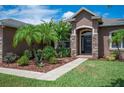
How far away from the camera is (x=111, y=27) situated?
17.5 metres

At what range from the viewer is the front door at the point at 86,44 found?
20328mm

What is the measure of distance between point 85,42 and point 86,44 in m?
0.25

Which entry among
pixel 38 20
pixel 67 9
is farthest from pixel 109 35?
pixel 38 20

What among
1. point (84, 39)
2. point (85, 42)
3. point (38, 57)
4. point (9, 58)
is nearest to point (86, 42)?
point (85, 42)

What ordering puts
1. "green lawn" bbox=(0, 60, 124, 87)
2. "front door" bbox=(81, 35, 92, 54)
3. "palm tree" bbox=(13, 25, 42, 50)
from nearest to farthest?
"green lawn" bbox=(0, 60, 124, 87) → "palm tree" bbox=(13, 25, 42, 50) → "front door" bbox=(81, 35, 92, 54)

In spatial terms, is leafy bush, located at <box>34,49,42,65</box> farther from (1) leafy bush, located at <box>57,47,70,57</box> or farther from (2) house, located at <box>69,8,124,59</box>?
(2) house, located at <box>69,8,124,59</box>

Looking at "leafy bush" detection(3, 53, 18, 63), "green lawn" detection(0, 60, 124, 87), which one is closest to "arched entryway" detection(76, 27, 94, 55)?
"leafy bush" detection(3, 53, 18, 63)

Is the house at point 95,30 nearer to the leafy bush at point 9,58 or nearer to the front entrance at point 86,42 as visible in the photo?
the front entrance at point 86,42

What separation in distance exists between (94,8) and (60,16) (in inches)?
178

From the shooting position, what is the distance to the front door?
20.3 metres

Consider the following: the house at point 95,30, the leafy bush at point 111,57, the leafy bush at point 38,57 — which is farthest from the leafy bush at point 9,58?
the leafy bush at point 111,57

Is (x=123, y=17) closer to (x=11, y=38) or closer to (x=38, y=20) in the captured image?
(x=38, y=20)
